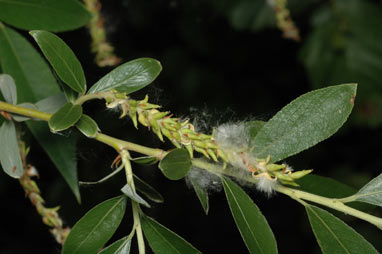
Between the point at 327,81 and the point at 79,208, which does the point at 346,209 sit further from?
the point at 327,81

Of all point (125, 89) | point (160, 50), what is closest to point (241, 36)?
point (160, 50)

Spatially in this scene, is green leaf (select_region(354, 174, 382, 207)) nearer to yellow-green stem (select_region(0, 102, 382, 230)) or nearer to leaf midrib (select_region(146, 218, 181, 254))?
yellow-green stem (select_region(0, 102, 382, 230))

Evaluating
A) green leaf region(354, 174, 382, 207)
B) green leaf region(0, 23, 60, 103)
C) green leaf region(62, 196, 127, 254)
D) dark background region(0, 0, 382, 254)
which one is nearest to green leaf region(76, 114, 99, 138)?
green leaf region(62, 196, 127, 254)

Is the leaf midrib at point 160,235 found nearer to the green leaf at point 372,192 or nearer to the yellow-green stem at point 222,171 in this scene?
the yellow-green stem at point 222,171

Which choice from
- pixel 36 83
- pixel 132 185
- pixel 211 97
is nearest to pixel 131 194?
pixel 132 185

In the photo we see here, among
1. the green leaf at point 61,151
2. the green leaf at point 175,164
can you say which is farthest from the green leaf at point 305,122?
the green leaf at point 61,151
